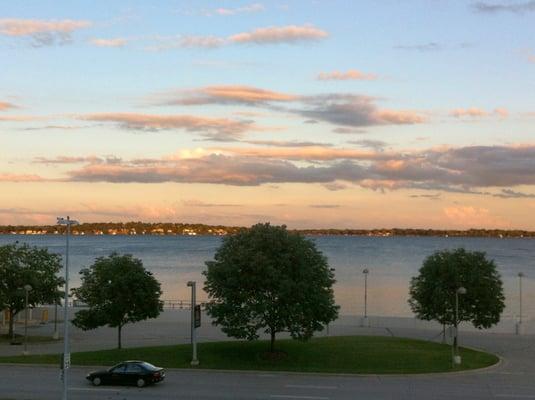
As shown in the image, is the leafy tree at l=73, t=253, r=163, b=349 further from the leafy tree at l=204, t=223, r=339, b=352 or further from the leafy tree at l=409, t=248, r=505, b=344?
the leafy tree at l=409, t=248, r=505, b=344

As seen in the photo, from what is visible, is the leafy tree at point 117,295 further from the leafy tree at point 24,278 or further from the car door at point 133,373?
the car door at point 133,373

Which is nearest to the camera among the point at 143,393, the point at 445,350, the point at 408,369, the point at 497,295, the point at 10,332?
the point at 143,393

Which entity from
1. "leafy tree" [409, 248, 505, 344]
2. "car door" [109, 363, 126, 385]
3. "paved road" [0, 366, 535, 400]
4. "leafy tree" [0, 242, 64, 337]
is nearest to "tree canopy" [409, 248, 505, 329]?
"leafy tree" [409, 248, 505, 344]

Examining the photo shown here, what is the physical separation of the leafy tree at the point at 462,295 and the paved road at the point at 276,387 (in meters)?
10.1

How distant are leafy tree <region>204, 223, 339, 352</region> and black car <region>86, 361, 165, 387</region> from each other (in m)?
8.07

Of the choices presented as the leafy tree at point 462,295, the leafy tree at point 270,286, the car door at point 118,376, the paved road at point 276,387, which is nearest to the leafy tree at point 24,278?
the paved road at point 276,387

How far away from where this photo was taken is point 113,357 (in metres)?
43.5

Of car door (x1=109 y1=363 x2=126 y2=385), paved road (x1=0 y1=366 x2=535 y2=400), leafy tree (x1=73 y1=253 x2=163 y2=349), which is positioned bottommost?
paved road (x1=0 y1=366 x2=535 y2=400)

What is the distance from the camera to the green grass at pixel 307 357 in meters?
41.6

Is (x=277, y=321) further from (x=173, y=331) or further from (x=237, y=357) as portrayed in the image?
(x=173, y=331)

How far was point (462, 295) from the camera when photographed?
51062 mm

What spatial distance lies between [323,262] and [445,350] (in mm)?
9517

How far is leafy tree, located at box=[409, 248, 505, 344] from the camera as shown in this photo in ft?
167

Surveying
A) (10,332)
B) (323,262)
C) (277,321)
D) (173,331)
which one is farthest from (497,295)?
(10,332)
